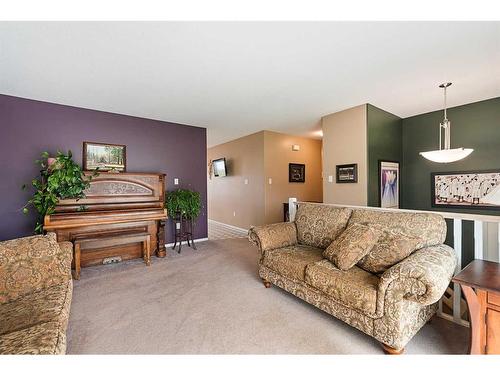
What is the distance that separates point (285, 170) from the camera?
17.3 feet

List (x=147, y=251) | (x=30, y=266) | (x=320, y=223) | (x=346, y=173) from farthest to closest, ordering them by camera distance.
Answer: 1. (x=346, y=173)
2. (x=147, y=251)
3. (x=320, y=223)
4. (x=30, y=266)

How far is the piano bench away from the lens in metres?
2.75

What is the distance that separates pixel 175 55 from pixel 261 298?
2.48 meters

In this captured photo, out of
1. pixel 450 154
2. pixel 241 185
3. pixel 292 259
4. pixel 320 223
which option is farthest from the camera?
pixel 241 185

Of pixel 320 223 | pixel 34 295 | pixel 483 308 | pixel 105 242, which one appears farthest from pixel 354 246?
pixel 105 242

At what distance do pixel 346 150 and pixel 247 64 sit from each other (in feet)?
7.50

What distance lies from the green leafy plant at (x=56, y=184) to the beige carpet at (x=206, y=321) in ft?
3.46

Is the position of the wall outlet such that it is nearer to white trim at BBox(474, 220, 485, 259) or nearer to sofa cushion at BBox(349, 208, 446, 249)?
sofa cushion at BBox(349, 208, 446, 249)

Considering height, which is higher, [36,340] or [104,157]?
[104,157]

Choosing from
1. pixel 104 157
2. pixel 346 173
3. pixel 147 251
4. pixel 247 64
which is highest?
pixel 247 64

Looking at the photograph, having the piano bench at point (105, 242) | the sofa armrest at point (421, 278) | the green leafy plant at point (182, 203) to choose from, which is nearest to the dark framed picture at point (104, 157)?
the green leafy plant at point (182, 203)

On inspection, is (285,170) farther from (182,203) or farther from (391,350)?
(391,350)
